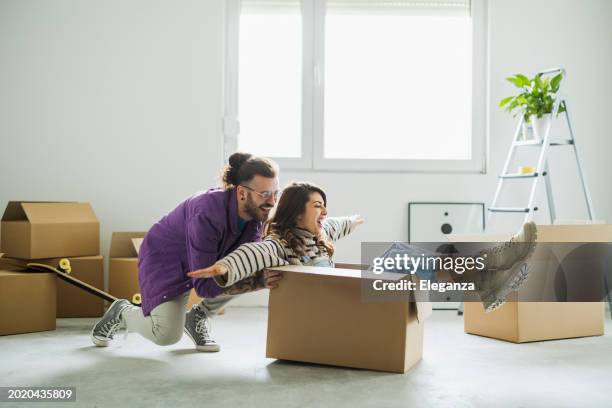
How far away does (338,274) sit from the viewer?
1964 mm

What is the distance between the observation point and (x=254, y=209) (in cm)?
216

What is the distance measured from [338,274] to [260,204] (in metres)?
0.41

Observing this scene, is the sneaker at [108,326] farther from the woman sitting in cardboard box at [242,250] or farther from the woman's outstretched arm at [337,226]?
the woman's outstretched arm at [337,226]

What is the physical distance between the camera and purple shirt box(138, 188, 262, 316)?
2.08 metres

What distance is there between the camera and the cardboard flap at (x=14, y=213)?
9.58ft

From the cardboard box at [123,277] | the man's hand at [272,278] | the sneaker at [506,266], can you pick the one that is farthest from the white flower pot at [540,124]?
the cardboard box at [123,277]

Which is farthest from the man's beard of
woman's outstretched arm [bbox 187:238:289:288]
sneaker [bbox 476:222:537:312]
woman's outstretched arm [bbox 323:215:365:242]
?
sneaker [bbox 476:222:537:312]

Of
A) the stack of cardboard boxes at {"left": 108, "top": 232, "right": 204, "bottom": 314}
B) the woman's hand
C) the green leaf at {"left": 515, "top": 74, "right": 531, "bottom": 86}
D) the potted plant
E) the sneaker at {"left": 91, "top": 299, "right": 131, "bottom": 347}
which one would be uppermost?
the green leaf at {"left": 515, "top": 74, "right": 531, "bottom": 86}

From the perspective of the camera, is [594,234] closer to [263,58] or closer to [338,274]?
[338,274]

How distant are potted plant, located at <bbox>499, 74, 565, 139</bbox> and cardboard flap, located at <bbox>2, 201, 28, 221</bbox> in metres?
2.61

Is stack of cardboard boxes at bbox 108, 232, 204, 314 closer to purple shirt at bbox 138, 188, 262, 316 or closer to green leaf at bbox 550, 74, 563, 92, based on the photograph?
purple shirt at bbox 138, 188, 262, 316

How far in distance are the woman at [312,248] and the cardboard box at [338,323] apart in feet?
0.30

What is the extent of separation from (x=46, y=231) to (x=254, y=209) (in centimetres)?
131

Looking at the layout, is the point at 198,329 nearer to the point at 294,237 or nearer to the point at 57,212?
the point at 294,237
